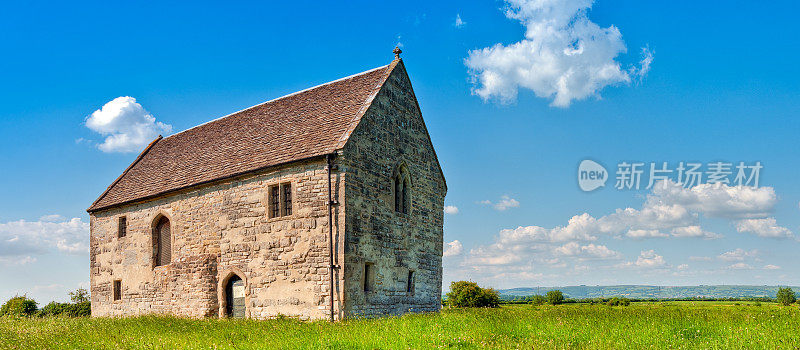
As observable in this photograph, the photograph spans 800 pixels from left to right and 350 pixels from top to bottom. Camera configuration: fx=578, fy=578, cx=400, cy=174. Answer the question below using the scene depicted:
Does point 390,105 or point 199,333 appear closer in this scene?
point 199,333

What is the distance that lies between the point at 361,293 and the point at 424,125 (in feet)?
28.2

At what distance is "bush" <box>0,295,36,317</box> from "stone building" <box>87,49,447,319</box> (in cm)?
1346

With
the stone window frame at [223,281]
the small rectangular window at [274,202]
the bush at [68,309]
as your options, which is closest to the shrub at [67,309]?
the bush at [68,309]

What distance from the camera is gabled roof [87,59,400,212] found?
2177cm

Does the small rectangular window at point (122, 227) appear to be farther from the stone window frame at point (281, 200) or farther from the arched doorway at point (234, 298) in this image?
the stone window frame at point (281, 200)

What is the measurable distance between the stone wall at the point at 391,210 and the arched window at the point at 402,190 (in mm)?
234

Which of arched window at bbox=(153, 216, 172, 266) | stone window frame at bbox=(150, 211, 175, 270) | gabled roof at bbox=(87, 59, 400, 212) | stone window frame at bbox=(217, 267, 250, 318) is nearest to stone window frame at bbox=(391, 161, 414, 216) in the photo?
gabled roof at bbox=(87, 59, 400, 212)

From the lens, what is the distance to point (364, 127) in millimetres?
21078

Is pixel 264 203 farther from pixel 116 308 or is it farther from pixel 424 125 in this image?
pixel 116 308

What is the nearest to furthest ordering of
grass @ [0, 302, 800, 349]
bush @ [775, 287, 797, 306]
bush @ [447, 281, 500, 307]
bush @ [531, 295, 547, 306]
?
grass @ [0, 302, 800, 349], bush @ [447, 281, 500, 307], bush @ [531, 295, 547, 306], bush @ [775, 287, 797, 306]

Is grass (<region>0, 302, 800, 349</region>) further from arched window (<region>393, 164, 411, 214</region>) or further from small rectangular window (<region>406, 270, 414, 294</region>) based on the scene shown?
arched window (<region>393, 164, 411, 214</region>)

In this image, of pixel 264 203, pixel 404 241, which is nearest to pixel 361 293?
pixel 404 241

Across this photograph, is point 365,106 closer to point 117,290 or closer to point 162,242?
point 162,242

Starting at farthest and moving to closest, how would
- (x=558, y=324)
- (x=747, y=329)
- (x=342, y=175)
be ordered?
(x=342, y=175) < (x=558, y=324) < (x=747, y=329)
